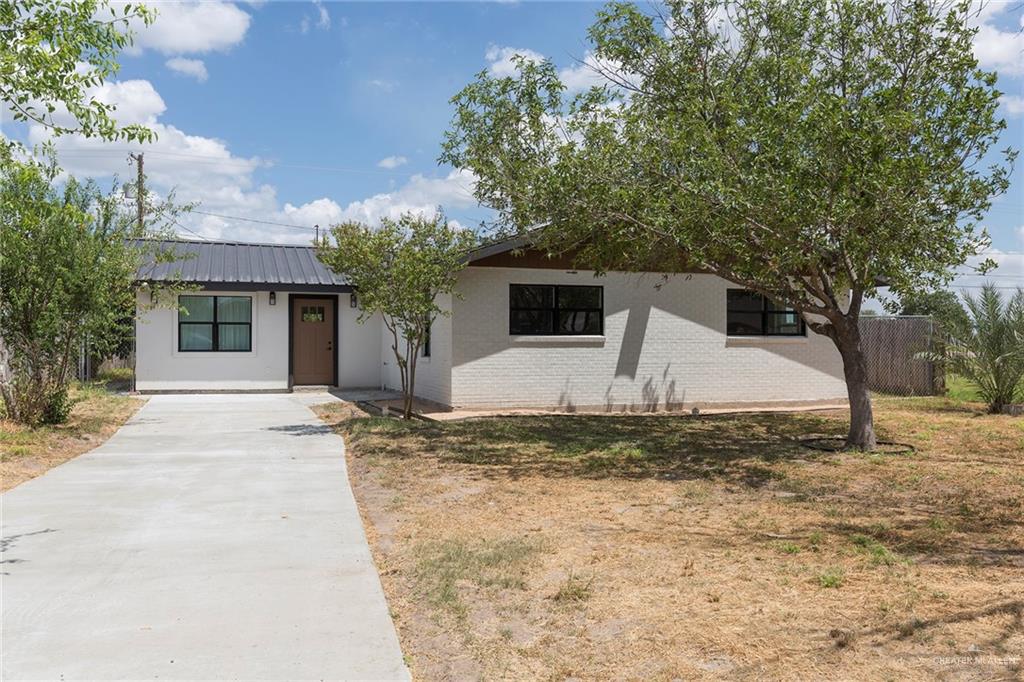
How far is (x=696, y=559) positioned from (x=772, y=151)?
4788 mm

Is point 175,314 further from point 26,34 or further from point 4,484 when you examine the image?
point 26,34

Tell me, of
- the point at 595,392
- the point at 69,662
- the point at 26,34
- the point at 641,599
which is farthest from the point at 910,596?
the point at 595,392

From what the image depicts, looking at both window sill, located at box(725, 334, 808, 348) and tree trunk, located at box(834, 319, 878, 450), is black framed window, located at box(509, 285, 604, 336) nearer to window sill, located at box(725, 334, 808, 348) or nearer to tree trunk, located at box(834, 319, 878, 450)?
window sill, located at box(725, 334, 808, 348)

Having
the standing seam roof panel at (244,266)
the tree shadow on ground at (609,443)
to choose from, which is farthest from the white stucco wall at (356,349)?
the tree shadow on ground at (609,443)

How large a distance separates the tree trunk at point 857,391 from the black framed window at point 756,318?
18.5 feet

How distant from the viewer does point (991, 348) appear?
53.6 feet

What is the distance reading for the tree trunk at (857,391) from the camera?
10.8 metres

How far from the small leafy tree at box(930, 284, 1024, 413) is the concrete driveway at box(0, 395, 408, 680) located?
13138 millimetres

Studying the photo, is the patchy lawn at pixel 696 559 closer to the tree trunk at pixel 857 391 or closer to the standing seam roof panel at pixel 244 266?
the tree trunk at pixel 857 391

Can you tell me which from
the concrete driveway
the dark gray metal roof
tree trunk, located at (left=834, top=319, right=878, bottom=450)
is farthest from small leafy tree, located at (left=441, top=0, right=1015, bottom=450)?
the dark gray metal roof

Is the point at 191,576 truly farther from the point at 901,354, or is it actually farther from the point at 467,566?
the point at 901,354

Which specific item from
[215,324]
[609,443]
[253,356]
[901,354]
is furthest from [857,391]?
[215,324]

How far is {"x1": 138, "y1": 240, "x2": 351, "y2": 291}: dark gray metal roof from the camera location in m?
18.5

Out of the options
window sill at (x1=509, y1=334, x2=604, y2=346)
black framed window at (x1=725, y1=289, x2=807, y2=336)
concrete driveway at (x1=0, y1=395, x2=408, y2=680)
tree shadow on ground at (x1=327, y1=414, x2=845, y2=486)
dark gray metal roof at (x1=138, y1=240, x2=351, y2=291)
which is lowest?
concrete driveway at (x1=0, y1=395, x2=408, y2=680)
